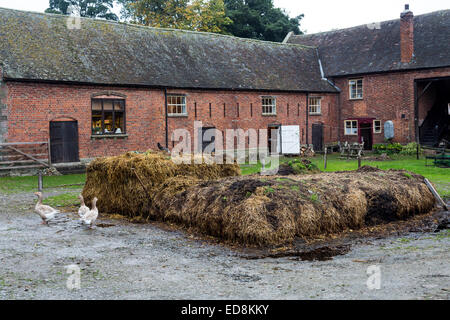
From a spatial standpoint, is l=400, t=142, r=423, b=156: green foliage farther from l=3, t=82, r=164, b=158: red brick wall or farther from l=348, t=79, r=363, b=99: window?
l=3, t=82, r=164, b=158: red brick wall

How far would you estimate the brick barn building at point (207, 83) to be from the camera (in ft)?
77.8

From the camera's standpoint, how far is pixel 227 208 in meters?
9.80

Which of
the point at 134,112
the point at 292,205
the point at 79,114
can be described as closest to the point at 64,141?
the point at 79,114

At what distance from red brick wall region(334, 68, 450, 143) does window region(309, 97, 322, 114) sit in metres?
2.10

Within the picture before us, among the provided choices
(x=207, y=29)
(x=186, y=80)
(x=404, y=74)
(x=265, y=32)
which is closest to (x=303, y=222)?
(x=186, y=80)

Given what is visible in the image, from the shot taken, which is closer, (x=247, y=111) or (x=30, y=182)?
(x=30, y=182)

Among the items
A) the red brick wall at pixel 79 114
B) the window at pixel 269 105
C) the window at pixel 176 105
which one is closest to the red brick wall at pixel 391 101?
the window at pixel 269 105

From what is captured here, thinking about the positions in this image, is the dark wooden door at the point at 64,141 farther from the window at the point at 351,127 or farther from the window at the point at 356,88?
the window at the point at 356,88

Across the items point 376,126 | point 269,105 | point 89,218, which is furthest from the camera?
point 376,126

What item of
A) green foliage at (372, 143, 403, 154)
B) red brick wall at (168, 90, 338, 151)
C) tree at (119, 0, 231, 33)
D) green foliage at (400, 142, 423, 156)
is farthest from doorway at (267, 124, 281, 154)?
tree at (119, 0, 231, 33)

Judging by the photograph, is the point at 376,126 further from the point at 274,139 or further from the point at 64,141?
the point at 64,141

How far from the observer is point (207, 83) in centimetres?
2902

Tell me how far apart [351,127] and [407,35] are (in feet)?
24.8

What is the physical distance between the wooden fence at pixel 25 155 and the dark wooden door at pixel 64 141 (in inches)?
19.2
